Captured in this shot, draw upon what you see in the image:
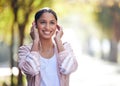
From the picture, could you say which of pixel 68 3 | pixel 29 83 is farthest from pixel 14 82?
pixel 29 83

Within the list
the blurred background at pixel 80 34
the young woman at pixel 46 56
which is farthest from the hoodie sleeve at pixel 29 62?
the blurred background at pixel 80 34

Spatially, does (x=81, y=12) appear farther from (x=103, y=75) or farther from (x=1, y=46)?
(x=1, y=46)

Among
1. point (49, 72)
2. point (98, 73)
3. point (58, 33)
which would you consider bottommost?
point (98, 73)

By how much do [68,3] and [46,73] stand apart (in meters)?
1.89

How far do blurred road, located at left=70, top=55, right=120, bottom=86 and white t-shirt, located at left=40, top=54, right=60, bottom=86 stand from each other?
1786mm

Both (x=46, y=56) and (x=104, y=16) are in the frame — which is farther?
(x=104, y=16)

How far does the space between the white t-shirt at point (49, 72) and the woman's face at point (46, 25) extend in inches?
4.2

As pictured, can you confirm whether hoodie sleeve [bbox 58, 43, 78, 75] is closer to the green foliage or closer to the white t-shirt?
the white t-shirt

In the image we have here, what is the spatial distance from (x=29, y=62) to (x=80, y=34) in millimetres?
1877

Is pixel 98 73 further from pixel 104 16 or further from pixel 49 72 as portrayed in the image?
pixel 49 72

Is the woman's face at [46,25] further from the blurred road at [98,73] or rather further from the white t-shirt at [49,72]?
the blurred road at [98,73]

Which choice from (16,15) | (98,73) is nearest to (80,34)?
(98,73)

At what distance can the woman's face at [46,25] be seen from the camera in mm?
1272

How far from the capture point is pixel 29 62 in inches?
48.1
